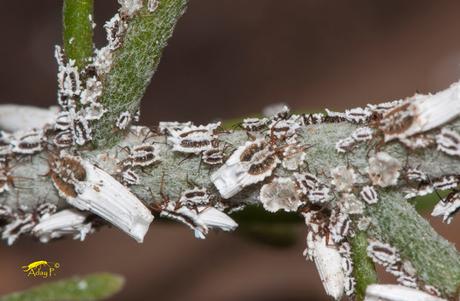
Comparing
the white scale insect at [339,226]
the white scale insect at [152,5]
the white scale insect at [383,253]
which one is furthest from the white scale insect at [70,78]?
the white scale insect at [383,253]

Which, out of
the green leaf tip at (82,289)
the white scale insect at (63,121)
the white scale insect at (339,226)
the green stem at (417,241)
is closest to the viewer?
the green leaf tip at (82,289)

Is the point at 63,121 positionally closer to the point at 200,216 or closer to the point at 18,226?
the point at 18,226

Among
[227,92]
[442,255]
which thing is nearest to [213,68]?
[227,92]

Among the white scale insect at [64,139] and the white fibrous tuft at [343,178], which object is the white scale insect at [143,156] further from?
the white fibrous tuft at [343,178]

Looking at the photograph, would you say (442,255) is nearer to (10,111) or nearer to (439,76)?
(10,111)

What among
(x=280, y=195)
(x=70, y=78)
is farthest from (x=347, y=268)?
(x=70, y=78)
